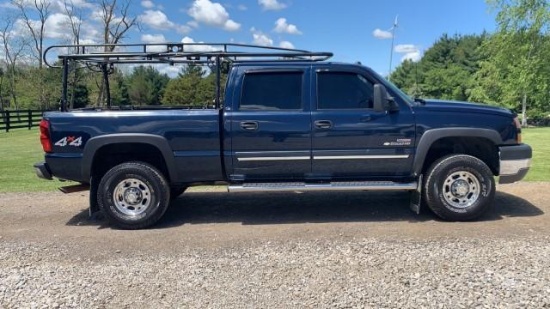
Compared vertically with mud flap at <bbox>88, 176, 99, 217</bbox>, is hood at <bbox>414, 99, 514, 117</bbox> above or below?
above

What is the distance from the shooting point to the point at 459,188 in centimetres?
570

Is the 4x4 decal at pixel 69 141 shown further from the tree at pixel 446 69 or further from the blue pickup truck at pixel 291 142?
the tree at pixel 446 69

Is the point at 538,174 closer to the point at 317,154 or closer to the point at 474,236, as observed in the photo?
the point at 474,236

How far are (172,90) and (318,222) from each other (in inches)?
251

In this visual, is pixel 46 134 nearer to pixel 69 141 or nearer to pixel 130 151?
pixel 69 141

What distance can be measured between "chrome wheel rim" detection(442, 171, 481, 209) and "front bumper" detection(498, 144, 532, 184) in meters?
0.40

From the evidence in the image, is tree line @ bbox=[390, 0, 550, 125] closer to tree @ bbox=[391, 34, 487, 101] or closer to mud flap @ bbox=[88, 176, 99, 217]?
tree @ bbox=[391, 34, 487, 101]

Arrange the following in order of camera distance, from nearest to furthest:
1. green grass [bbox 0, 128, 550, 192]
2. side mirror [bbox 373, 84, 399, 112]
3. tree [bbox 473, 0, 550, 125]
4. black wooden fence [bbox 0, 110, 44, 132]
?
side mirror [bbox 373, 84, 399, 112], green grass [bbox 0, 128, 550, 192], black wooden fence [bbox 0, 110, 44, 132], tree [bbox 473, 0, 550, 125]

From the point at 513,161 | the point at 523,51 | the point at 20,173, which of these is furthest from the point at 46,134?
the point at 523,51

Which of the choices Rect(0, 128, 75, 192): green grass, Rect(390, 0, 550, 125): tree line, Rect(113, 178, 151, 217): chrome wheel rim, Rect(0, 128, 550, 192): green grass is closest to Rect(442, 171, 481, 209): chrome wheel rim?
Rect(0, 128, 550, 192): green grass

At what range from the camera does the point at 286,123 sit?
18.4ft

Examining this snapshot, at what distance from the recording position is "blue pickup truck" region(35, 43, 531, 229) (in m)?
5.56

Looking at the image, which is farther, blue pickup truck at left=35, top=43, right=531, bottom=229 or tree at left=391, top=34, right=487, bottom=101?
tree at left=391, top=34, right=487, bottom=101

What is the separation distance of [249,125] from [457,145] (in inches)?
110
